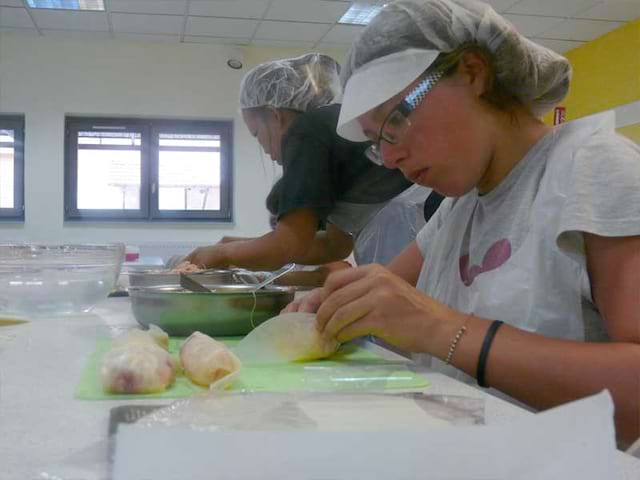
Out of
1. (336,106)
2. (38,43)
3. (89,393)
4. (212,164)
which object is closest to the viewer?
(89,393)

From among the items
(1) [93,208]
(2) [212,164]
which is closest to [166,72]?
(2) [212,164]

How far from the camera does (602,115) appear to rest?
91 centimetres

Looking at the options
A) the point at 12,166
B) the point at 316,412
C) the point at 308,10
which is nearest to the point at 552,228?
the point at 316,412

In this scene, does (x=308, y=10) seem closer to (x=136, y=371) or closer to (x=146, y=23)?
(x=146, y=23)

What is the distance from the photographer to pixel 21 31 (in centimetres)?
469

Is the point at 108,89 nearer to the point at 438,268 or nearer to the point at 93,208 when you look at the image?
the point at 93,208

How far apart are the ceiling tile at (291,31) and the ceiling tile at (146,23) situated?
63 centimetres

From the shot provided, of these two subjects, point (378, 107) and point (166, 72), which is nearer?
point (378, 107)

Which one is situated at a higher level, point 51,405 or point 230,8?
point 230,8

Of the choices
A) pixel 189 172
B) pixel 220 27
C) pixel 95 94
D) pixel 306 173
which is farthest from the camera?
pixel 189 172

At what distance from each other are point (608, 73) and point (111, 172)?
13.5ft

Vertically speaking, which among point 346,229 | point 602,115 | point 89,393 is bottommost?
point 89,393

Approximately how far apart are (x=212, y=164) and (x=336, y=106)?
12.5 ft

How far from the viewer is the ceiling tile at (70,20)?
431cm
